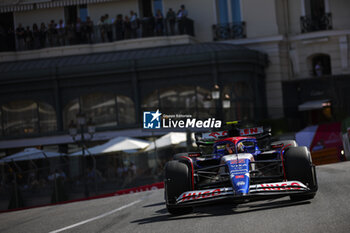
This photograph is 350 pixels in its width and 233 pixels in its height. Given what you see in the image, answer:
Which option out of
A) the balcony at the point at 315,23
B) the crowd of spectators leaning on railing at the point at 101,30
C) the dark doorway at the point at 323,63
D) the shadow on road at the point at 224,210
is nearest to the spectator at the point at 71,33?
the crowd of spectators leaning on railing at the point at 101,30

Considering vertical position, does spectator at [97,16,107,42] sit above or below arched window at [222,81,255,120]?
above

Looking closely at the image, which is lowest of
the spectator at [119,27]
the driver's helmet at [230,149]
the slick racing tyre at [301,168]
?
the slick racing tyre at [301,168]

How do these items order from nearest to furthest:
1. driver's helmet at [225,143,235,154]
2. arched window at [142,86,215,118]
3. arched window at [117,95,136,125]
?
driver's helmet at [225,143,235,154] < arched window at [142,86,215,118] < arched window at [117,95,136,125]

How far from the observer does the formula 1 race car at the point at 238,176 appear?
9.71 metres

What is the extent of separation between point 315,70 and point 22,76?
17.1 metres

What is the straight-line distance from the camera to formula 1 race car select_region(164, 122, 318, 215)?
31.9ft

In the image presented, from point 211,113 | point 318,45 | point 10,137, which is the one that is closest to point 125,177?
point 211,113

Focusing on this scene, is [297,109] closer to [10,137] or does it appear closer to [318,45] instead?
[318,45]

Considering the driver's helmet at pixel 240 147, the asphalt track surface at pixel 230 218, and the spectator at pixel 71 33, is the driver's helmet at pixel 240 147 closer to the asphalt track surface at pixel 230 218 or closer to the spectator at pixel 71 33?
the asphalt track surface at pixel 230 218

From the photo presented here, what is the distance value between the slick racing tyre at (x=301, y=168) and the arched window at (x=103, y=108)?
80.8 ft

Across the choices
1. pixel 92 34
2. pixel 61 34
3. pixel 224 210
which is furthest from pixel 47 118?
pixel 224 210

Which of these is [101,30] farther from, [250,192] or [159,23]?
[250,192]

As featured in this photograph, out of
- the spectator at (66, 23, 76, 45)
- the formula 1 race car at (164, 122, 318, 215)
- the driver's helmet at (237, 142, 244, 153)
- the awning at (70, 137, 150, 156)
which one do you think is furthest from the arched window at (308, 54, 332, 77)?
the driver's helmet at (237, 142, 244, 153)

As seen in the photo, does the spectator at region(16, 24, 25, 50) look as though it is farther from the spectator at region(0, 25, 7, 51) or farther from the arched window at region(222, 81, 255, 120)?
the arched window at region(222, 81, 255, 120)
